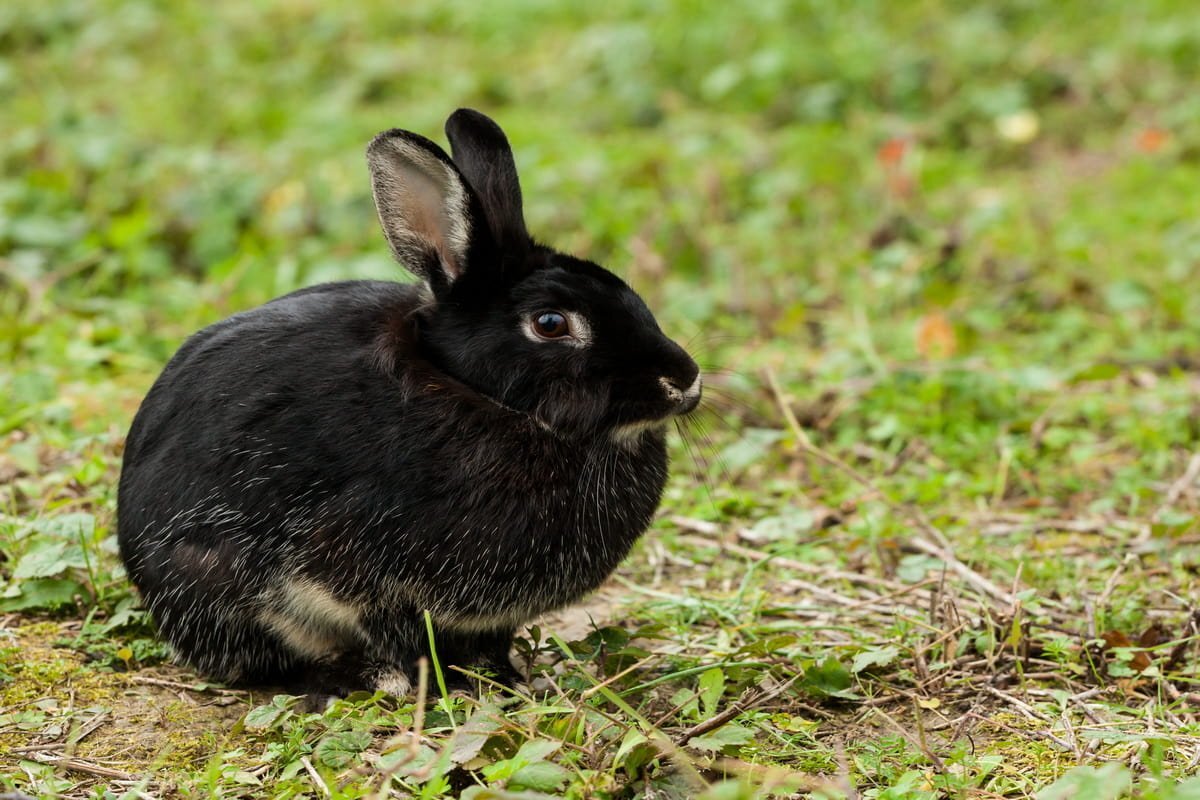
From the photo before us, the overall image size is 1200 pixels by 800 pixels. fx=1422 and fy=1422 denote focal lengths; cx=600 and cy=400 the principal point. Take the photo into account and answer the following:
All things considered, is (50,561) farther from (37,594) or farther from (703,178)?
(703,178)

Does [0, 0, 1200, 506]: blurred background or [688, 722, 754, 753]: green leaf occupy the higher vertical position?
[0, 0, 1200, 506]: blurred background

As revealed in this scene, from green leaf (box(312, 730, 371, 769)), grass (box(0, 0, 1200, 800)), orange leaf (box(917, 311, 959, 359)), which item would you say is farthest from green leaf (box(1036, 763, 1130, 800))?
orange leaf (box(917, 311, 959, 359))

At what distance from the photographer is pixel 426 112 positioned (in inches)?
333

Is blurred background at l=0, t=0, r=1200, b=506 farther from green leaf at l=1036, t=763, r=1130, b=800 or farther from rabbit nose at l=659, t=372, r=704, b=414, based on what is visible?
green leaf at l=1036, t=763, r=1130, b=800

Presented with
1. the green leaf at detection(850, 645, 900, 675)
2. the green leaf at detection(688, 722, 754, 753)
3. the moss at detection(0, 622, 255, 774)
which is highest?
the green leaf at detection(850, 645, 900, 675)

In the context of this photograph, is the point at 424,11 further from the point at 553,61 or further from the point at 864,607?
the point at 864,607

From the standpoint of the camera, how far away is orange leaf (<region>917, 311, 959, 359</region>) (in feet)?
18.6

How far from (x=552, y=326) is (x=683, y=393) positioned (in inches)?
13.1

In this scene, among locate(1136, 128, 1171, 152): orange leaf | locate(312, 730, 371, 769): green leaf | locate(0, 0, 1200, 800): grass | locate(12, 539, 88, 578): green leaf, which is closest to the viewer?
locate(312, 730, 371, 769): green leaf

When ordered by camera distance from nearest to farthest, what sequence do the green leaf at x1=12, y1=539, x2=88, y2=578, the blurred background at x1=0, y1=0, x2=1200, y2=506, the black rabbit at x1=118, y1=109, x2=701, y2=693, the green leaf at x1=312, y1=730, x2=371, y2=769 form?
the green leaf at x1=312, y1=730, x2=371, y2=769 → the black rabbit at x1=118, y1=109, x2=701, y2=693 → the green leaf at x1=12, y1=539, x2=88, y2=578 → the blurred background at x1=0, y1=0, x2=1200, y2=506

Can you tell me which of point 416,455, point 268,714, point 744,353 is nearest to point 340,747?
point 268,714

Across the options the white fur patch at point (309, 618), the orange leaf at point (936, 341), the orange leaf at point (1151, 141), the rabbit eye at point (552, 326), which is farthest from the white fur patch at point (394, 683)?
the orange leaf at point (1151, 141)

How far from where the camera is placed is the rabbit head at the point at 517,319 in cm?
320

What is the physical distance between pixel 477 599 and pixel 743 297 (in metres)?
3.32
